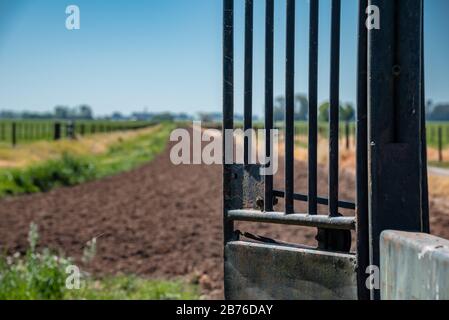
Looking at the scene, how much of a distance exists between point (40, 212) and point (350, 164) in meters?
12.2

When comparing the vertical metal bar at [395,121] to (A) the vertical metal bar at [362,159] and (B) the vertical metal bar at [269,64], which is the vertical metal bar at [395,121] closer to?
(A) the vertical metal bar at [362,159]

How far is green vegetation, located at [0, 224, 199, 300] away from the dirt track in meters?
0.37

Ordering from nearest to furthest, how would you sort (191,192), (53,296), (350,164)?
(53,296)
(191,192)
(350,164)

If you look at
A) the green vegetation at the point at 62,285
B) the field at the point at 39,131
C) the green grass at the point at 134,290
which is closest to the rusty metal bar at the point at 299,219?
the green vegetation at the point at 62,285

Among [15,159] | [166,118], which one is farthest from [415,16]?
[166,118]

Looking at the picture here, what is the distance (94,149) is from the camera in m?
32.1

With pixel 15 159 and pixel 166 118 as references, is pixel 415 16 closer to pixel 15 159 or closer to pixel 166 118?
pixel 15 159

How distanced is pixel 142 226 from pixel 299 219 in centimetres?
710

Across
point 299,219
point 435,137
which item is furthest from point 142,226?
point 435,137

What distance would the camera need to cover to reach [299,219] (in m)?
2.55

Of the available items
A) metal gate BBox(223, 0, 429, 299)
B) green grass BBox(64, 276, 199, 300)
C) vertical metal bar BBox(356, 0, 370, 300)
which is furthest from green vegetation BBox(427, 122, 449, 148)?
vertical metal bar BBox(356, 0, 370, 300)

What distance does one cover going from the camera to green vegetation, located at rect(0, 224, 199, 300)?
16.6 feet

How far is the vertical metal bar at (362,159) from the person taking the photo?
92.7 inches

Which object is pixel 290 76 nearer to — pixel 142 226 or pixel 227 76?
pixel 227 76
